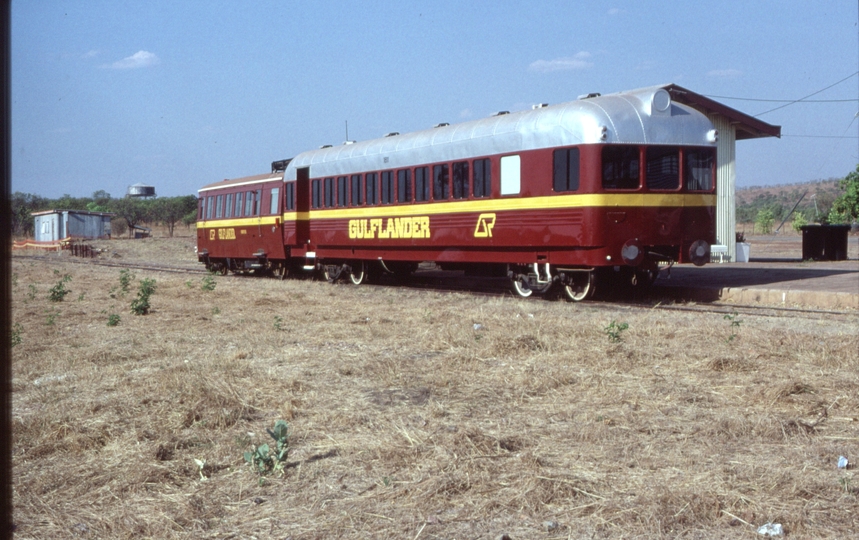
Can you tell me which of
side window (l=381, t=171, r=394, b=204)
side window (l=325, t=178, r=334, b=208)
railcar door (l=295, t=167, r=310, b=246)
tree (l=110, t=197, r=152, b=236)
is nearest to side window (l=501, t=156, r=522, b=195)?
side window (l=381, t=171, r=394, b=204)

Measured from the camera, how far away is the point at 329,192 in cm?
2177

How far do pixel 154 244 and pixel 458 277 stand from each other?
3197 centimetres

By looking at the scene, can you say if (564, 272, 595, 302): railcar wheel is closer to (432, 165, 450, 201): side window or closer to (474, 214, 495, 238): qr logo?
(474, 214, 495, 238): qr logo

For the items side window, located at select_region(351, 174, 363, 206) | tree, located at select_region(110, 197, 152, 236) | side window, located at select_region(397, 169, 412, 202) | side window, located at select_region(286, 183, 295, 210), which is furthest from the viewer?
tree, located at select_region(110, 197, 152, 236)

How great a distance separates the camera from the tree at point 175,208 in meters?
91.4

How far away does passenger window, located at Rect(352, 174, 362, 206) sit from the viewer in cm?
2048

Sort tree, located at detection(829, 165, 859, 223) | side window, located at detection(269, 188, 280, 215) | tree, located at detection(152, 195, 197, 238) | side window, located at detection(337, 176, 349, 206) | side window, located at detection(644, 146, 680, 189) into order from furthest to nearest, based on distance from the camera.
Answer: tree, located at detection(152, 195, 197, 238), tree, located at detection(829, 165, 859, 223), side window, located at detection(269, 188, 280, 215), side window, located at detection(337, 176, 349, 206), side window, located at detection(644, 146, 680, 189)

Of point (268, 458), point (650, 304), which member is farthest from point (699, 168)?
point (268, 458)

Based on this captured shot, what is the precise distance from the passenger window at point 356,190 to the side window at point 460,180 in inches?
154

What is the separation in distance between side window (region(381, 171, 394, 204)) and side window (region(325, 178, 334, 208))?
8.07 ft

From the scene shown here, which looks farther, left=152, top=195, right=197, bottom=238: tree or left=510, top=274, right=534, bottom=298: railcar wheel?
left=152, top=195, right=197, bottom=238: tree

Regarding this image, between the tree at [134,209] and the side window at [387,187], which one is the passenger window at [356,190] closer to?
the side window at [387,187]

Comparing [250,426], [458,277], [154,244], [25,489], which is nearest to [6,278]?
[25,489]

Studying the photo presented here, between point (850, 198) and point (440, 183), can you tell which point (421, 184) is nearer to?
point (440, 183)
